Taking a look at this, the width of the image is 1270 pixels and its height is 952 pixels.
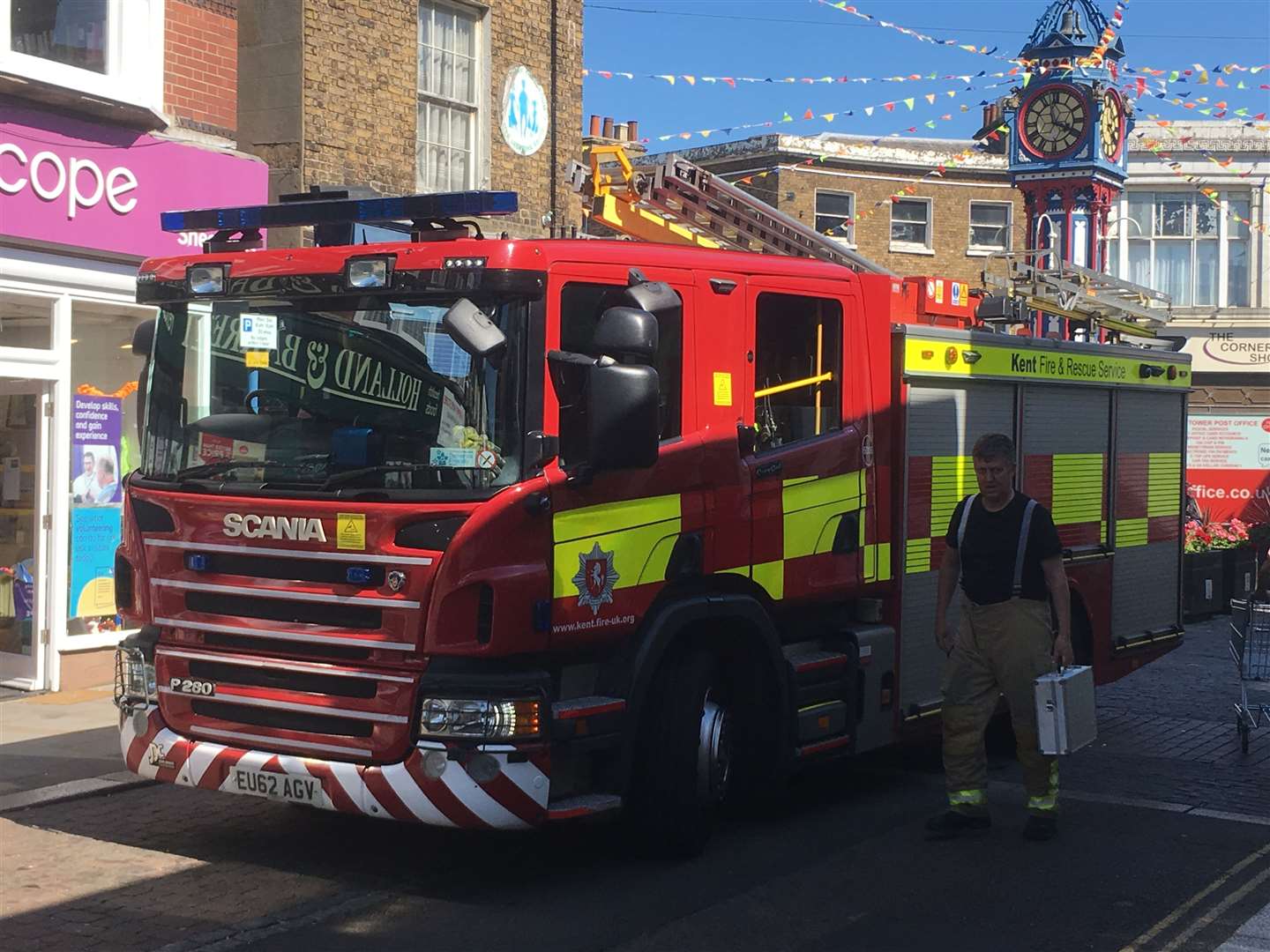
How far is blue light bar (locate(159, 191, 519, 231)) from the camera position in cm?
627

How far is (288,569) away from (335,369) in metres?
0.83

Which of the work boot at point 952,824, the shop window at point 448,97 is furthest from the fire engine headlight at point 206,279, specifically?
the shop window at point 448,97

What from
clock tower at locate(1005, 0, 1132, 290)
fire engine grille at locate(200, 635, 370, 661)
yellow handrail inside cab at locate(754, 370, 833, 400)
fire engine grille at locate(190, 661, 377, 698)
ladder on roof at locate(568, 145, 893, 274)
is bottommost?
fire engine grille at locate(190, 661, 377, 698)

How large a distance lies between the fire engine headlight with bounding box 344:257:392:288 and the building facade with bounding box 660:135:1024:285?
90.6ft

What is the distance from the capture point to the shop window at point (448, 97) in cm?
1423

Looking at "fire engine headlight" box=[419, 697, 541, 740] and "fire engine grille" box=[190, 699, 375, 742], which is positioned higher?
"fire engine headlight" box=[419, 697, 541, 740]

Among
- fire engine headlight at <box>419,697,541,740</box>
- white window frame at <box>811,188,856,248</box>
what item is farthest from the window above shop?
fire engine headlight at <box>419,697,541,740</box>

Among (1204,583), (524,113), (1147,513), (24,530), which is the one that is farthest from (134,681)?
(1204,583)

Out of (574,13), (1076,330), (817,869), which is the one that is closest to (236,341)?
(817,869)

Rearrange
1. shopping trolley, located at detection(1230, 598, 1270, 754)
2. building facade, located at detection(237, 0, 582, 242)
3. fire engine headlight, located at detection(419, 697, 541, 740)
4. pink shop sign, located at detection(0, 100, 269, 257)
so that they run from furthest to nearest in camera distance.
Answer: building facade, located at detection(237, 0, 582, 242) → pink shop sign, located at detection(0, 100, 269, 257) → shopping trolley, located at detection(1230, 598, 1270, 754) → fire engine headlight, located at detection(419, 697, 541, 740)

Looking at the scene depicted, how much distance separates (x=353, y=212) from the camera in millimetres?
6605

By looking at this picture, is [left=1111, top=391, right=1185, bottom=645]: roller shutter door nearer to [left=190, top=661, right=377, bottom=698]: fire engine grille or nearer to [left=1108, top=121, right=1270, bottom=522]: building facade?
[left=190, top=661, right=377, bottom=698]: fire engine grille

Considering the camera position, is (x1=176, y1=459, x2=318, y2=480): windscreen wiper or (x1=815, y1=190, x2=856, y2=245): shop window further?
(x1=815, y1=190, x2=856, y2=245): shop window

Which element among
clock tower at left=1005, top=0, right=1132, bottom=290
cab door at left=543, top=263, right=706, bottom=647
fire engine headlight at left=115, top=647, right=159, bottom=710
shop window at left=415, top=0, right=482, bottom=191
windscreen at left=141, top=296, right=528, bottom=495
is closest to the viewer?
windscreen at left=141, top=296, right=528, bottom=495
